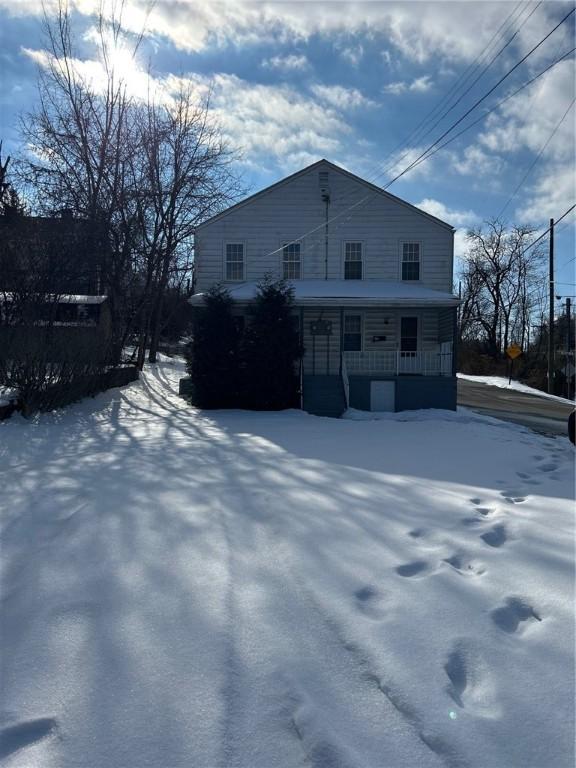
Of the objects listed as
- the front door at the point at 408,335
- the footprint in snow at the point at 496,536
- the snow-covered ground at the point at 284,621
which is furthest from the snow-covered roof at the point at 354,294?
the footprint in snow at the point at 496,536

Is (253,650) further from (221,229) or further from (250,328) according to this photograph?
(221,229)

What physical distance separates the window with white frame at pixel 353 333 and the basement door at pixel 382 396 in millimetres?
2156

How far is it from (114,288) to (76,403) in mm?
10506

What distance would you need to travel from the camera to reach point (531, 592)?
3.58 metres

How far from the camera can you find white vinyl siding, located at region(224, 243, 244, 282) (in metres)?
19.3

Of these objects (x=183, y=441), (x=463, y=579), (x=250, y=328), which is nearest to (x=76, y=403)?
(x=250, y=328)

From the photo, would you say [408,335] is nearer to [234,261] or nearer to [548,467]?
[234,261]

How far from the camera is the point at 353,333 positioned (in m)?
19.2

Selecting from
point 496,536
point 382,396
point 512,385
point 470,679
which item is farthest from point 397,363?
point 512,385

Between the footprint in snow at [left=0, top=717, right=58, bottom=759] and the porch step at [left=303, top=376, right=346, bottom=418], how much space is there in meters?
14.1

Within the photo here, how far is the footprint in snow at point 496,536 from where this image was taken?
4504mm

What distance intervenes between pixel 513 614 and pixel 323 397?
529 inches

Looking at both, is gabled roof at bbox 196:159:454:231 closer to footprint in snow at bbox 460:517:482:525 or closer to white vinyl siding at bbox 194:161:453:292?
white vinyl siding at bbox 194:161:453:292

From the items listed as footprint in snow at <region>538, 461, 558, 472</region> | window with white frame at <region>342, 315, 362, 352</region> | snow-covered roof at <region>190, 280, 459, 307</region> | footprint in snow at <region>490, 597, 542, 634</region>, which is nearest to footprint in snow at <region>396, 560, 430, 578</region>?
footprint in snow at <region>490, 597, 542, 634</region>
